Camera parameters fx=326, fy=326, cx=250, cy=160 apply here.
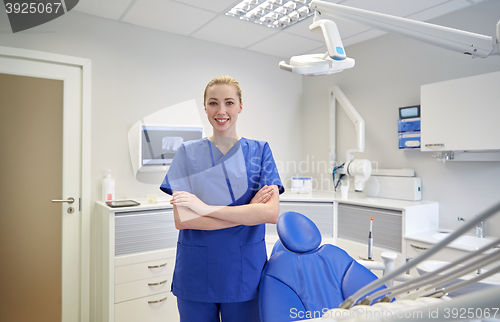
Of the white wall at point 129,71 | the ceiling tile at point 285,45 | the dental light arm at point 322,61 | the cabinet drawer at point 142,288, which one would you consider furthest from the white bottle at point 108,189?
the ceiling tile at point 285,45

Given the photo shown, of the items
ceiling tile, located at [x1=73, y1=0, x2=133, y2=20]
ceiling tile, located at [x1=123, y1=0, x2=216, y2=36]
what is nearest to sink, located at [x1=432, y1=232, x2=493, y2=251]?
ceiling tile, located at [x1=123, y1=0, x2=216, y2=36]

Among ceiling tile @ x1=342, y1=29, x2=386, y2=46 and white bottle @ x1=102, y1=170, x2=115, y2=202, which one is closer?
white bottle @ x1=102, y1=170, x2=115, y2=202

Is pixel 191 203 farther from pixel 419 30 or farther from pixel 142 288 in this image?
pixel 142 288

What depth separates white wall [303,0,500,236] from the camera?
2.37 meters

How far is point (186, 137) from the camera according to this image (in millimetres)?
2713

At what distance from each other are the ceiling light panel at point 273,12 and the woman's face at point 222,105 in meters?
1.47

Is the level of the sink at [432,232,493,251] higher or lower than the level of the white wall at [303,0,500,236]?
lower

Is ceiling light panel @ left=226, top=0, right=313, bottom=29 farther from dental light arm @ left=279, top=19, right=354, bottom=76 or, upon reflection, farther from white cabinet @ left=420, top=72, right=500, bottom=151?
dental light arm @ left=279, top=19, right=354, bottom=76

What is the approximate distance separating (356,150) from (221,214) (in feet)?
7.06

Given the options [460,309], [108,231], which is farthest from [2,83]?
[460,309]

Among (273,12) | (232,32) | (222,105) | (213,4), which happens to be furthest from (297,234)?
(232,32)

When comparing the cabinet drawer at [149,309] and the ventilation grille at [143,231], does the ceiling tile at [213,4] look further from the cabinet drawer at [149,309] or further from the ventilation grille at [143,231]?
the cabinet drawer at [149,309]

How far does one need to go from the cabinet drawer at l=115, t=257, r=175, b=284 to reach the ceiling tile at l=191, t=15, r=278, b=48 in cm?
196

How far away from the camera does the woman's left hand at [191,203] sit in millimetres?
1238
